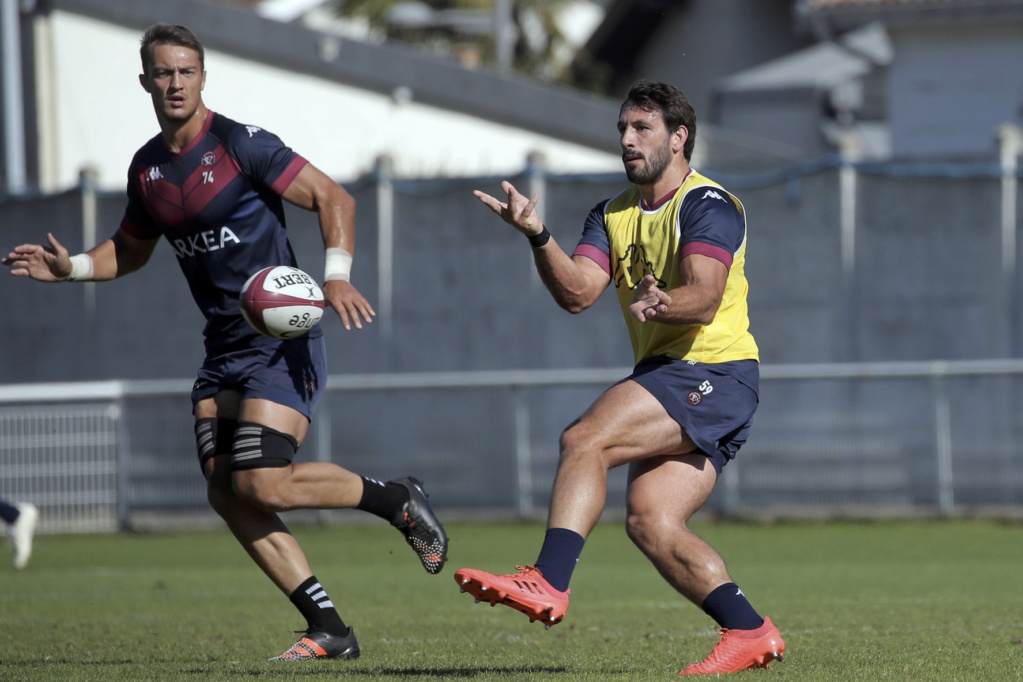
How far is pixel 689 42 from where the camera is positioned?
32.0 metres

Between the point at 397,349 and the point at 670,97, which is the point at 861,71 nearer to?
the point at 397,349

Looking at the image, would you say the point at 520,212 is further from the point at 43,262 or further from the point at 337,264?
the point at 43,262

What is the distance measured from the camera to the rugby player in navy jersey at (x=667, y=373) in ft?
16.7

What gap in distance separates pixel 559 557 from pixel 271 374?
1676mm

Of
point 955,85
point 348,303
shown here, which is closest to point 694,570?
point 348,303

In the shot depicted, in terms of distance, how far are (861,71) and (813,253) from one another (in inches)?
539

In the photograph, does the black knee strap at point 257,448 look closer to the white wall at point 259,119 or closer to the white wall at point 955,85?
the white wall at point 259,119

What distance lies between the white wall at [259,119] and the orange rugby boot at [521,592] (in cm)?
1551

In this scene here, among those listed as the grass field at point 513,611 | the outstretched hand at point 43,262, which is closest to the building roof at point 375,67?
the grass field at point 513,611

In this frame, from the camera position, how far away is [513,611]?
28.0ft

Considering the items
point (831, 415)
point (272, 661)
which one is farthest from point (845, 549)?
point (272, 661)

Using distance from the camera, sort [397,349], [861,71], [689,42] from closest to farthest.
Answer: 1. [397,349]
2. [861,71]
3. [689,42]

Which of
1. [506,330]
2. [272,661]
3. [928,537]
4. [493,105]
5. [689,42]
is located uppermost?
[689,42]

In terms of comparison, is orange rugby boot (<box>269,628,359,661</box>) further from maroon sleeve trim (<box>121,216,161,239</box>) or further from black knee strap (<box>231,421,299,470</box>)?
maroon sleeve trim (<box>121,216,161,239</box>)
